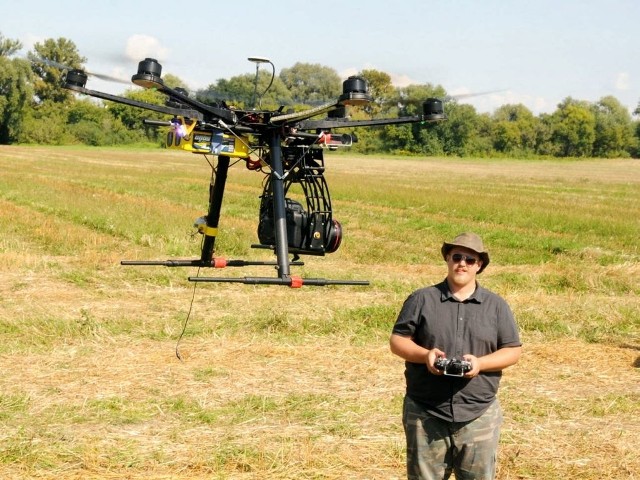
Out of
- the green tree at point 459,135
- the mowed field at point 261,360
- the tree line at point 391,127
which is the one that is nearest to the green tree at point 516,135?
the tree line at point 391,127

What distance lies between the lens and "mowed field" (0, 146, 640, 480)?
5.80m

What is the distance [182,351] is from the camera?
8.63 m

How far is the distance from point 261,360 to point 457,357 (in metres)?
4.37

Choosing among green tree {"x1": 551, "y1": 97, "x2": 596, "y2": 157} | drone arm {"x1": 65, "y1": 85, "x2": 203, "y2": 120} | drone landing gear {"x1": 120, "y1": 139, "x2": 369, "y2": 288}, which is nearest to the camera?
drone arm {"x1": 65, "y1": 85, "x2": 203, "y2": 120}

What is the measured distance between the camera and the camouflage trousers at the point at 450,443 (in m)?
4.25

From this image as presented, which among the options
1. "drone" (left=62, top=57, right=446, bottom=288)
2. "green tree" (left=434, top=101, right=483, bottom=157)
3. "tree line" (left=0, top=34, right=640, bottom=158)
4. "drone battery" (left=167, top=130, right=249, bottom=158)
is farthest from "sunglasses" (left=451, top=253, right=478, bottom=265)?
"green tree" (left=434, top=101, right=483, bottom=157)

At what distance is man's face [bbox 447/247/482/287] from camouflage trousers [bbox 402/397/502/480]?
0.63 metres

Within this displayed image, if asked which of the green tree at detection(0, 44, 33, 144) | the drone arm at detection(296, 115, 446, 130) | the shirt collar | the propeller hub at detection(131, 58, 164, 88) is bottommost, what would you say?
the shirt collar

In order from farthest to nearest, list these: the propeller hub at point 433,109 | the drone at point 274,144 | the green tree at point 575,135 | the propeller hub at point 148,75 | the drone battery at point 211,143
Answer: the green tree at point 575,135 < the propeller hub at point 433,109 < the drone battery at point 211,143 < the drone at point 274,144 < the propeller hub at point 148,75

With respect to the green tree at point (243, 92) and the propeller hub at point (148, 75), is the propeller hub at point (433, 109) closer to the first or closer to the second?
the green tree at point (243, 92)

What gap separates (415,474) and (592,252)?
14238mm

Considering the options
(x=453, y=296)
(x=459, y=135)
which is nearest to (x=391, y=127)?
(x=459, y=135)

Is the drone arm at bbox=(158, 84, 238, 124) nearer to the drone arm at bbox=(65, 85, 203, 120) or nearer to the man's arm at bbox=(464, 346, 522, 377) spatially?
the drone arm at bbox=(65, 85, 203, 120)

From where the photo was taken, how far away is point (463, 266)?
4246 millimetres
